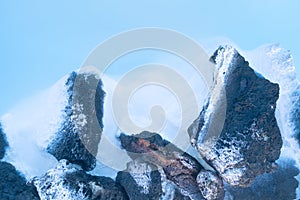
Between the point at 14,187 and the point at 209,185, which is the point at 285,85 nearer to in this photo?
the point at 209,185

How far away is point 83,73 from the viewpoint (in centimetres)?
172

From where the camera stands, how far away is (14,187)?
5.27 feet

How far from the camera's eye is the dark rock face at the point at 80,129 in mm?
1670

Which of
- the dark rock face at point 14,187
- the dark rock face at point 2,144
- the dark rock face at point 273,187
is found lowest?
the dark rock face at point 14,187

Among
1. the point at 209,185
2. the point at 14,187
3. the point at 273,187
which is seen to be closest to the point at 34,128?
the point at 14,187

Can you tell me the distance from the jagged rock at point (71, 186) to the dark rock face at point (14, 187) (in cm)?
5

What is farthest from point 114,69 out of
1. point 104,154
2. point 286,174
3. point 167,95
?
point 286,174

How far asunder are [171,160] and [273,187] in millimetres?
466

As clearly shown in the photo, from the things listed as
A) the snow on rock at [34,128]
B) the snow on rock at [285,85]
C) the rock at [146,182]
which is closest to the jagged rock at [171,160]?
the rock at [146,182]

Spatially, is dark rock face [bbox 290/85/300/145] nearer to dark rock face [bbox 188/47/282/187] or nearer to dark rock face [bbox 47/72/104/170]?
dark rock face [bbox 188/47/282/187]

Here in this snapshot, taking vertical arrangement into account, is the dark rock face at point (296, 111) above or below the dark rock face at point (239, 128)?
above

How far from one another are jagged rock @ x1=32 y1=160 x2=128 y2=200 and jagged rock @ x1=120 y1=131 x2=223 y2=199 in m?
0.18

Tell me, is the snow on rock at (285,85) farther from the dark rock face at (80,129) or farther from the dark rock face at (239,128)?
the dark rock face at (80,129)

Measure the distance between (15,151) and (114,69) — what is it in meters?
0.54
